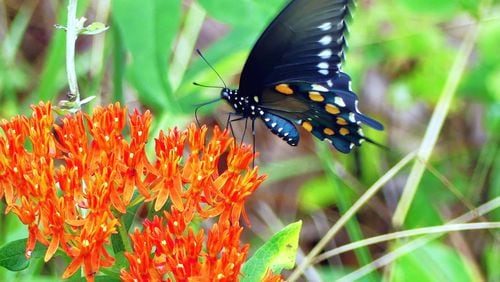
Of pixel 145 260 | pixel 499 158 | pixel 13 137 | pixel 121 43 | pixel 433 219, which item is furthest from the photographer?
pixel 499 158

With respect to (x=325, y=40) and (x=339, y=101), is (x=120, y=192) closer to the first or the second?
(x=325, y=40)

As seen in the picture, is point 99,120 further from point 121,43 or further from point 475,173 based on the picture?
point 475,173

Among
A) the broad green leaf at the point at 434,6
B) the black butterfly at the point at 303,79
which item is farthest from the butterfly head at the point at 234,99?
the broad green leaf at the point at 434,6

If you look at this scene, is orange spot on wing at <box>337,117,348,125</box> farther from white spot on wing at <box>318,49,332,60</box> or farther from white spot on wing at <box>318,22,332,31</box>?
white spot on wing at <box>318,22,332,31</box>

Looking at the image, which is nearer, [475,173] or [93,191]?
[93,191]

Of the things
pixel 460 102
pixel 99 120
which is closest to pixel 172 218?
pixel 99 120

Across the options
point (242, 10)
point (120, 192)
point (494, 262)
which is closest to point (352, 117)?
point (242, 10)

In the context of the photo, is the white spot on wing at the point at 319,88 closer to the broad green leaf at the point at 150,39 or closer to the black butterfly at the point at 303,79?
the black butterfly at the point at 303,79

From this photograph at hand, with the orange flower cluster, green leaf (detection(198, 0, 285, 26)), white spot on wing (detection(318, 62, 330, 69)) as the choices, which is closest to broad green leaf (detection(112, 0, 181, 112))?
green leaf (detection(198, 0, 285, 26))
